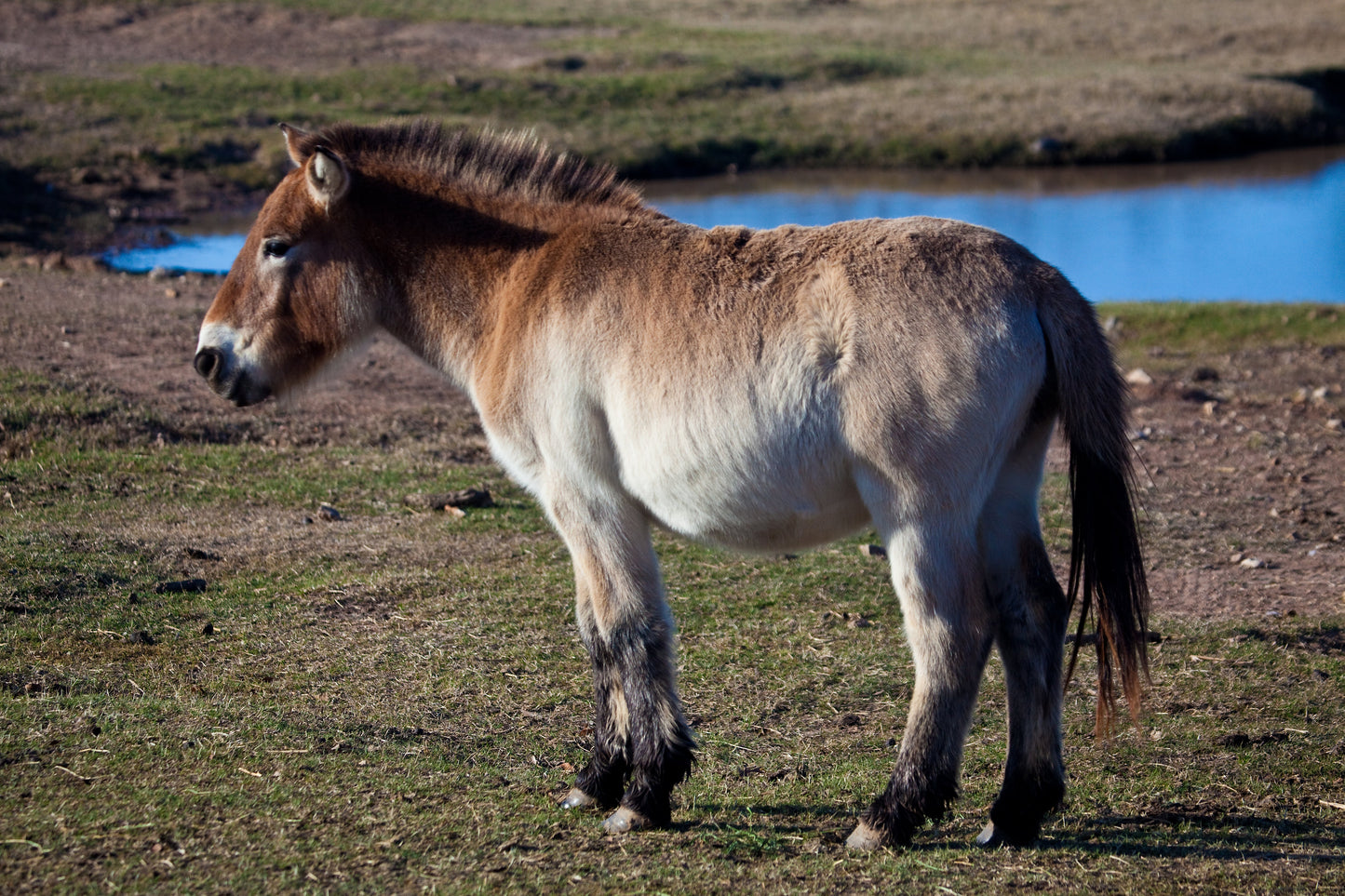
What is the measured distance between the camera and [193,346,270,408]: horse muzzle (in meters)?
4.89

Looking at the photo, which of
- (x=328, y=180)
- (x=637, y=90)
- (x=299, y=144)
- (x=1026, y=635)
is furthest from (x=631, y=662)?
(x=637, y=90)

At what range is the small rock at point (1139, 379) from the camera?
36.9 ft

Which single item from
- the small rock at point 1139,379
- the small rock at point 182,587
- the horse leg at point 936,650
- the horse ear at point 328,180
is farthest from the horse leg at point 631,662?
the small rock at point 1139,379

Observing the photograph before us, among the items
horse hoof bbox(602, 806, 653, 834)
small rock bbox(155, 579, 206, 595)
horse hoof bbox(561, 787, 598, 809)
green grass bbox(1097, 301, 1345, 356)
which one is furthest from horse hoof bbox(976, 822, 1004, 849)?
green grass bbox(1097, 301, 1345, 356)

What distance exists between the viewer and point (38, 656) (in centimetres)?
537

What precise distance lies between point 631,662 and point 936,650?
1.09 metres

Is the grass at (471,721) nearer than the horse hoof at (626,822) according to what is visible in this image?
Yes

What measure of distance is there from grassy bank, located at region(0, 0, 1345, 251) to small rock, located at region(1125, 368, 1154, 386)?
47.0 feet

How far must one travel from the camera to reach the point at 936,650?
3.95 metres

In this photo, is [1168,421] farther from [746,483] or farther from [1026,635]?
[746,483]

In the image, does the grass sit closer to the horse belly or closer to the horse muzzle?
the horse belly

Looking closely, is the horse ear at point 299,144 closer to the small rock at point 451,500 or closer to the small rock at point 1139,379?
the small rock at point 451,500

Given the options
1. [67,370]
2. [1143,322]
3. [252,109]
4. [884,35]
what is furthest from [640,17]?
[67,370]

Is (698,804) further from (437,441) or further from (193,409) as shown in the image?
(193,409)
